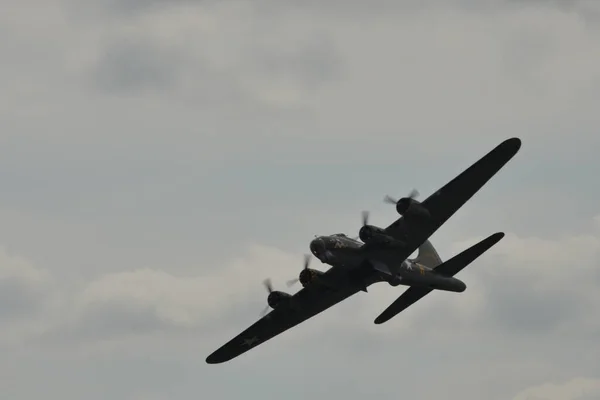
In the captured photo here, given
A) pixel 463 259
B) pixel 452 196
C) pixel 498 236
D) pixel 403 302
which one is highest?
pixel 452 196

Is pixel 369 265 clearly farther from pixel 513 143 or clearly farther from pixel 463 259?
pixel 513 143

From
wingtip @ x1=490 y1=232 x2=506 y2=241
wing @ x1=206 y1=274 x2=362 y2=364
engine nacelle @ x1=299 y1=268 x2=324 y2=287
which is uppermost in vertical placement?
wing @ x1=206 y1=274 x2=362 y2=364

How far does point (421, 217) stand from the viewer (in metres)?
64.7

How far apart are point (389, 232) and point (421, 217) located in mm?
2173

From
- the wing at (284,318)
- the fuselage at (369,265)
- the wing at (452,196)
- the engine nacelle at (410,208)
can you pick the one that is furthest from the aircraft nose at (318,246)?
the wing at (284,318)

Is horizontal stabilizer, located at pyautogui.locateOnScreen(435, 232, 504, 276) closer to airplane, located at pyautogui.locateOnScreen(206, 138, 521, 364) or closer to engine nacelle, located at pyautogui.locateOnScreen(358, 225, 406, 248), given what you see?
airplane, located at pyautogui.locateOnScreen(206, 138, 521, 364)

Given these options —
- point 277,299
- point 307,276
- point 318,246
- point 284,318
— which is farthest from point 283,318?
point 318,246

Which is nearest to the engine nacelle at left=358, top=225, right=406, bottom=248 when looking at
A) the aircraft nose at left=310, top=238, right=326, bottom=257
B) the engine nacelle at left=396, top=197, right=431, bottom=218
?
the engine nacelle at left=396, top=197, right=431, bottom=218

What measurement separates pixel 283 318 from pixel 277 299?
11.0 feet

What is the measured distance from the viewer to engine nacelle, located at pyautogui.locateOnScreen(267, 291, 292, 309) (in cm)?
7281

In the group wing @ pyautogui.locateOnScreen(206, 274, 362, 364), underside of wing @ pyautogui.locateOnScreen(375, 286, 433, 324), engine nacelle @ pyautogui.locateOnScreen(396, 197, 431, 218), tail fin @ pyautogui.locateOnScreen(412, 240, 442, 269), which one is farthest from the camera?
tail fin @ pyautogui.locateOnScreen(412, 240, 442, 269)

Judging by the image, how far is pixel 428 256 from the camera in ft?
250

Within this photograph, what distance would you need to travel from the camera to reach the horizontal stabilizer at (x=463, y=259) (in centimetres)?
6825

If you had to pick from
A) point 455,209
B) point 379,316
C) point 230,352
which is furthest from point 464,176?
point 230,352
